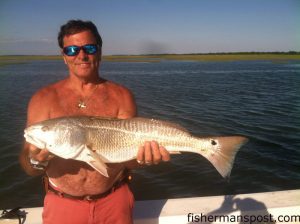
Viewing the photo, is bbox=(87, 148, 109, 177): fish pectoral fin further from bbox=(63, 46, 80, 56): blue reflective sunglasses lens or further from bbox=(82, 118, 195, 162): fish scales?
bbox=(63, 46, 80, 56): blue reflective sunglasses lens

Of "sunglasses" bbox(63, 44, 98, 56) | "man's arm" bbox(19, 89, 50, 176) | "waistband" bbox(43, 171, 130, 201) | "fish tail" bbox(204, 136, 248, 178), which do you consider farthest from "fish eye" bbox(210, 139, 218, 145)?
"man's arm" bbox(19, 89, 50, 176)

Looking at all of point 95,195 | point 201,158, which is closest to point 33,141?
point 95,195

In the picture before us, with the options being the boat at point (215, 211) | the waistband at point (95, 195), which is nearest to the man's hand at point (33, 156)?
the waistband at point (95, 195)

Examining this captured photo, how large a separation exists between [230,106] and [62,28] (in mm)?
15485

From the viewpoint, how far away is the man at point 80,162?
147 inches

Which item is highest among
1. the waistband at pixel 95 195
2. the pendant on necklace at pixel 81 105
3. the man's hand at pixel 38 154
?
the pendant on necklace at pixel 81 105

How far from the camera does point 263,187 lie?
9.12 m

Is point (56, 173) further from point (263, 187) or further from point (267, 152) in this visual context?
point (267, 152)

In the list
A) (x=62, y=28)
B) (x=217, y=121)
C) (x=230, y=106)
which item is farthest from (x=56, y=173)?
(x=230, y=106)

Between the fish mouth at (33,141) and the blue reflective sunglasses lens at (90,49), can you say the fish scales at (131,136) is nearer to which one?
the fish mouth at (33,141)

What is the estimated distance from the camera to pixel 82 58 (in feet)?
12.7

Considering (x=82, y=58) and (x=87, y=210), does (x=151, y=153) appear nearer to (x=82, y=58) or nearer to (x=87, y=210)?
(x=87, y=210)

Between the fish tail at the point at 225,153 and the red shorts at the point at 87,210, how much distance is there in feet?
3.93

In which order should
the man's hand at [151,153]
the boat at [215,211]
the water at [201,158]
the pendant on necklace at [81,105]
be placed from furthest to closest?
the water at [201,158] → the boat at [215,211] → the pendant on necklace at [81,105] → the man's hand at [151,153]
